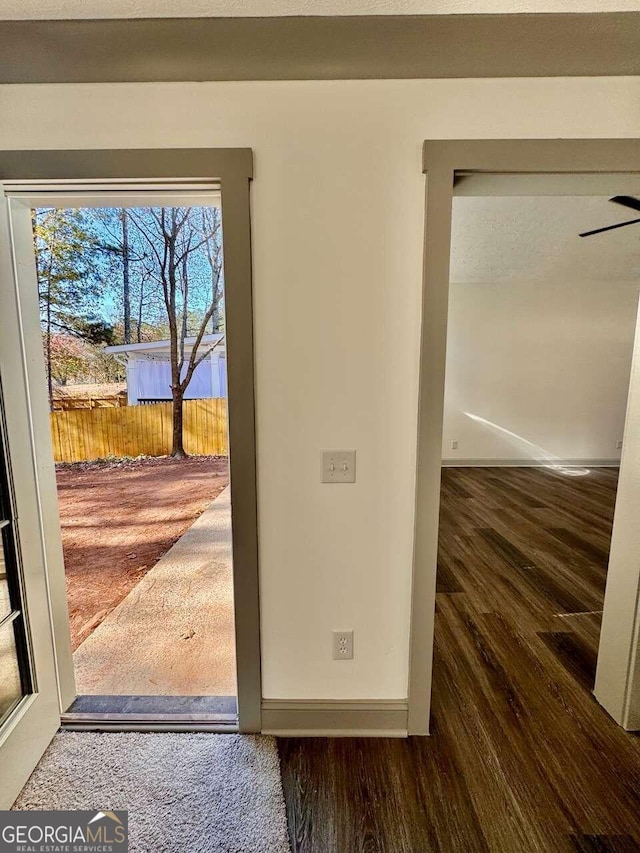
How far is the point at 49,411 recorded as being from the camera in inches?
55.1

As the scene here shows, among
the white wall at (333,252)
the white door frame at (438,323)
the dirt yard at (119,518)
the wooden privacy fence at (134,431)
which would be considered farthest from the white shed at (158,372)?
the white door frame at (438,323)

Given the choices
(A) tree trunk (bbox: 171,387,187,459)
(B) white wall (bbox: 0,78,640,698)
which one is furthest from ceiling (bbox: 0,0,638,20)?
(A) tree trunk (bbox: 171,387,187,459)

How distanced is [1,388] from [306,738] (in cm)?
173

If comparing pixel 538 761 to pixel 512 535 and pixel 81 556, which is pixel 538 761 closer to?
pixel 512 535

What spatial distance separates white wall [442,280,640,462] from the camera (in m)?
5.47

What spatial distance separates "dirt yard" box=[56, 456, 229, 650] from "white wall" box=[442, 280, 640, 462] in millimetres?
3755

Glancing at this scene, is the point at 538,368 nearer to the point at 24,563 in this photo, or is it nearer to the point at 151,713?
the point at 151,713

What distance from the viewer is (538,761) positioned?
1374 millimetres

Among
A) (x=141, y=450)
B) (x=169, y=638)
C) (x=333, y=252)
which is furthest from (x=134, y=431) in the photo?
(x=333, y=252)

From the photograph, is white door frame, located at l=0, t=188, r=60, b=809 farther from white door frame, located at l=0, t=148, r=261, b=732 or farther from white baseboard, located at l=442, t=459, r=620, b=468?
white baseboard, located at l=442, t=459, r=620, b=468

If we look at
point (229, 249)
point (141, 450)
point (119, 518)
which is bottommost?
point (119, 518)

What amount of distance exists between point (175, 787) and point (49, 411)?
1.42 meters

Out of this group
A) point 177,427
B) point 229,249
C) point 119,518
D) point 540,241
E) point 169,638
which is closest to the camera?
point 229,249
